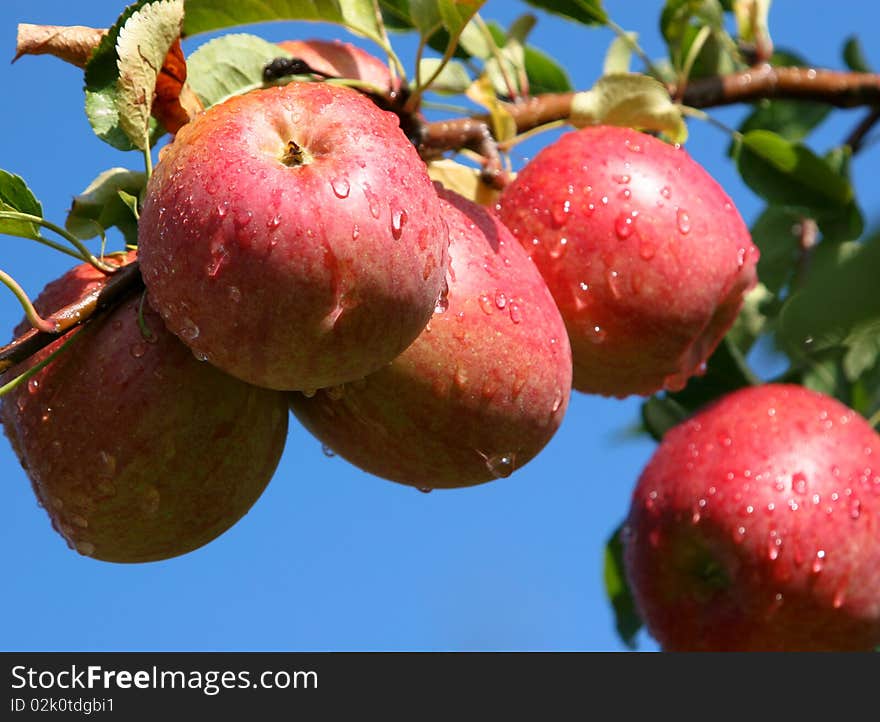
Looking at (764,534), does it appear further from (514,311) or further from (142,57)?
(142,57)

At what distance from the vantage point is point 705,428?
1.86 metres

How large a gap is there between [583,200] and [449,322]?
0.30m

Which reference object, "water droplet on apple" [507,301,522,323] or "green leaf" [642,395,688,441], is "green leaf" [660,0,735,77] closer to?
"green leaf" [642,395,688,441]

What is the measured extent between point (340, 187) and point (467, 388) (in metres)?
0.27

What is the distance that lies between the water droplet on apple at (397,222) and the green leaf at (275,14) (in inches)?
19.0

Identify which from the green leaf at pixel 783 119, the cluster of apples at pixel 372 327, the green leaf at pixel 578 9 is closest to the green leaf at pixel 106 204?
the cluster of apples at pixel 372 327

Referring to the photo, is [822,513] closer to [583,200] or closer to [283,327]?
[583,200]

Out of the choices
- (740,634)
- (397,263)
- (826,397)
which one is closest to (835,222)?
(826,397)

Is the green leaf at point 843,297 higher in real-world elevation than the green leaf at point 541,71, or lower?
higher

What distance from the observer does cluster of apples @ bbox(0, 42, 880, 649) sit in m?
0.94

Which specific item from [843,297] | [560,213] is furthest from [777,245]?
[843,297]

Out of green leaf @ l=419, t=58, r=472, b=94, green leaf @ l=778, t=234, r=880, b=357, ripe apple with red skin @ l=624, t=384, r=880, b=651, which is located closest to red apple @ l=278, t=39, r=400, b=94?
green leaf @ l=419, t=58, r=472, b=94

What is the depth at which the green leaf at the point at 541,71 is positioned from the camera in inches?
78.5

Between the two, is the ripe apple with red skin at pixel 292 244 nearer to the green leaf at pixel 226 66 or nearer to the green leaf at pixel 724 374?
the green leaf at pixel 226 66
